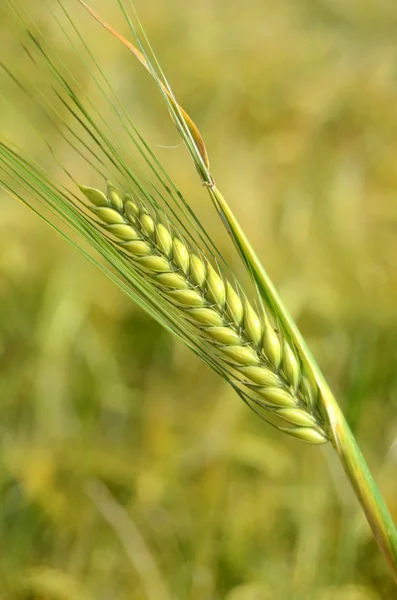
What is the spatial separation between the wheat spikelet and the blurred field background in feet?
0.87

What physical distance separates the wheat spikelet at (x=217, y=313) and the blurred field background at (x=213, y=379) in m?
0.27

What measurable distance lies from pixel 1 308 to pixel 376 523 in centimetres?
57

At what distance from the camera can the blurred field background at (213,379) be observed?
494 mm

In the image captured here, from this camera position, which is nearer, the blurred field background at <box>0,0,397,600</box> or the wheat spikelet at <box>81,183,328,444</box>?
the wheat spikelet at <box>81,183,328,444</box>

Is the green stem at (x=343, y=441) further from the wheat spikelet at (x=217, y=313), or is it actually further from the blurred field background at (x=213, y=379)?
the blurred field background at (x=213, y=379)

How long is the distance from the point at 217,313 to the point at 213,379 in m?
0.42

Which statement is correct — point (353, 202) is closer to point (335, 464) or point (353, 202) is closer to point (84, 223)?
point (335, 464)

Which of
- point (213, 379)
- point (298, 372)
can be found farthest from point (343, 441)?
A: point (213, 379)

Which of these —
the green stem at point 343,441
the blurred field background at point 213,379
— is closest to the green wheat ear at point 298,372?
the green stem at point 343,441

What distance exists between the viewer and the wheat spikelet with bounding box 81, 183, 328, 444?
0.23 meters

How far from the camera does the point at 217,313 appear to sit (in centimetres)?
24

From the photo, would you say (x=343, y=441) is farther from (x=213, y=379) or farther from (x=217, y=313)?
(x=213, y=379)

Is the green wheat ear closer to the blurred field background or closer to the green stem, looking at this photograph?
the green stem

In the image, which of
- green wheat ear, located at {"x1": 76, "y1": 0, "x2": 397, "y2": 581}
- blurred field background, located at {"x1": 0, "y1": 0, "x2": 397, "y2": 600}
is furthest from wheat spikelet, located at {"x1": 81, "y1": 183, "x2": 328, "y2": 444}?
blurred field background, located at {"x1": 0, "y1": 0, "x2": 397, "y2": 600}
